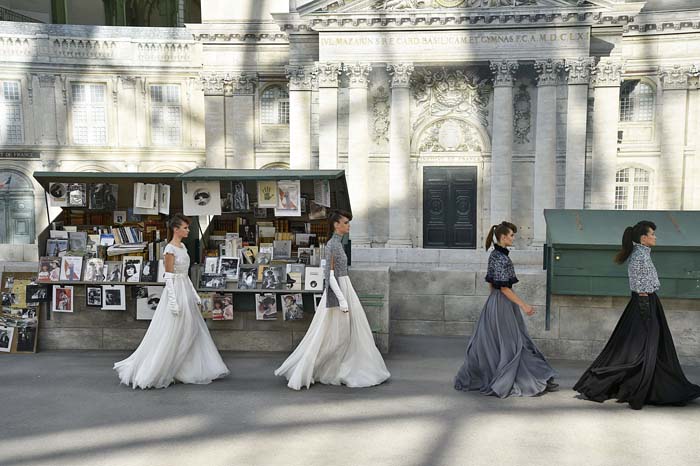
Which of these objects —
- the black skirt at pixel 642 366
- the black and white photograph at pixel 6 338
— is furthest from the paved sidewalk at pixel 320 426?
the black and white photograph at pixel 6 338

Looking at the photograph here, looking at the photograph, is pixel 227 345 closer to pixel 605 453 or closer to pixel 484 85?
pixel 605 453

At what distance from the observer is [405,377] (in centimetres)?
820

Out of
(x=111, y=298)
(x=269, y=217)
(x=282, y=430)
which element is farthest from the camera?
(x=269, y=217)

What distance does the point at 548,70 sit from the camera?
76.7ft

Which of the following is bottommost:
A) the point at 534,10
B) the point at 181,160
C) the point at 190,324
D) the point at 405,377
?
the point at 405,377

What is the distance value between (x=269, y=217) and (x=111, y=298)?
2769 mm

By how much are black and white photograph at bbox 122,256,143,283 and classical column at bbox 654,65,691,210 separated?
22.7 m

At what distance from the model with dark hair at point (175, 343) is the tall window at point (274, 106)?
65.6 ft

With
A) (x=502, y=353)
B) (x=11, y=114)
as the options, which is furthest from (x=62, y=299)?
(x=11, y=114)

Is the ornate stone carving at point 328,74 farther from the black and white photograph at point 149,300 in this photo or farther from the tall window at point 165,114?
the black and white photograph at point 149,300

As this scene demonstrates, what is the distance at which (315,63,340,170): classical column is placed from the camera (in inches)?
952

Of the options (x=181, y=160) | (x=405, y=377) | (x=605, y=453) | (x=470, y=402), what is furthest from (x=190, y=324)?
(x=181, y=160)

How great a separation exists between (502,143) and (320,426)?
19.4 m

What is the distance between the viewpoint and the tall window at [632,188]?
25906 millimetres
